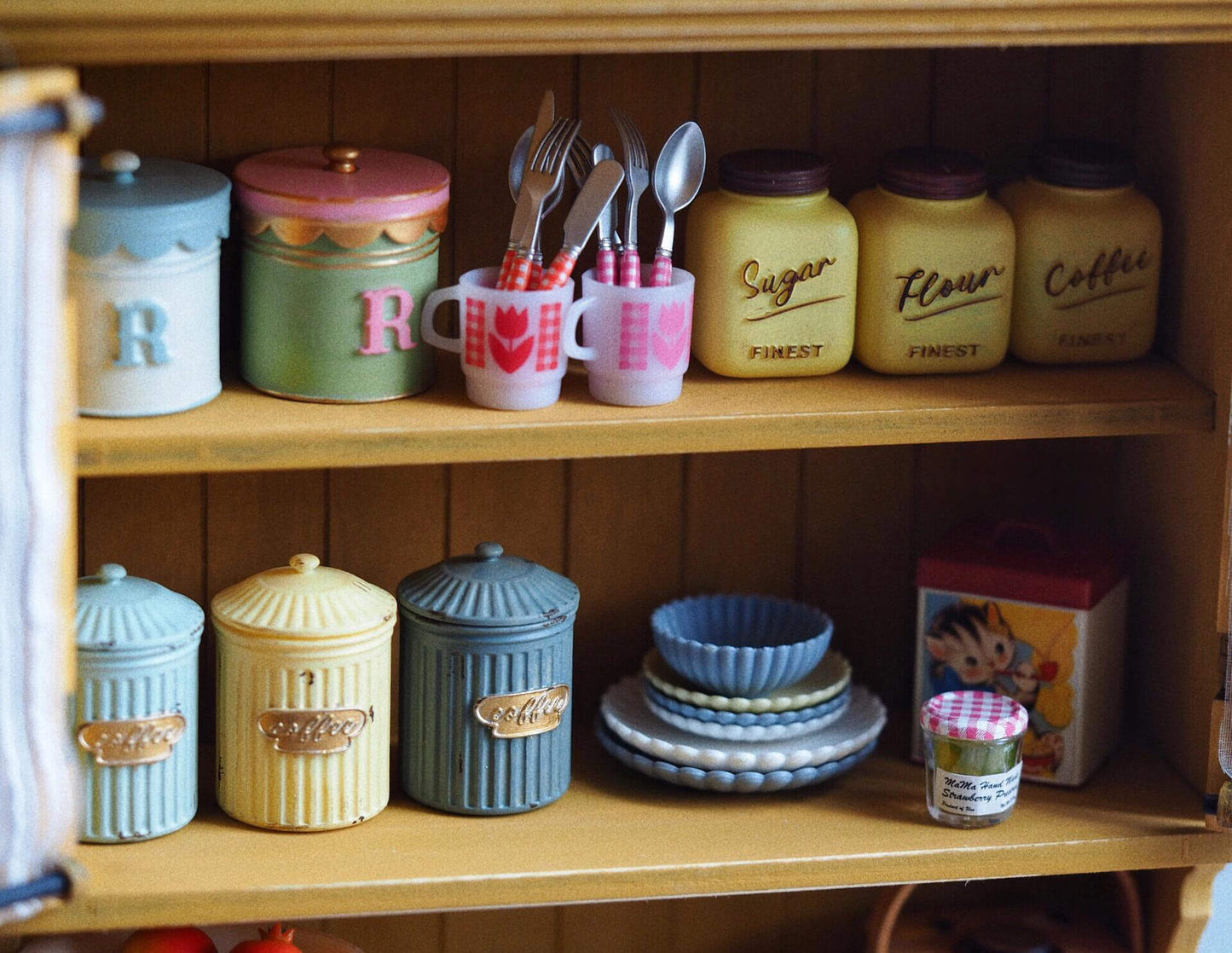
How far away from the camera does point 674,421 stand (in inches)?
46.2

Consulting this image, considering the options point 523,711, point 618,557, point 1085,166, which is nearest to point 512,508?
point 618,557

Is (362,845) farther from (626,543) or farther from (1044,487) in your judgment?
(1044,487)

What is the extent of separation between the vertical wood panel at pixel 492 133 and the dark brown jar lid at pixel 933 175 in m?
0.25

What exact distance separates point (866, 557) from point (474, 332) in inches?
18.6

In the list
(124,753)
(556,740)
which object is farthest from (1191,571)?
(124,753)

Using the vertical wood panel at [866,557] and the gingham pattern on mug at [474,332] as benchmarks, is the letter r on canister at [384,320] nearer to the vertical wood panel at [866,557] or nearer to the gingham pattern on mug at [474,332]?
the gingham pattern on mug at [474,332]

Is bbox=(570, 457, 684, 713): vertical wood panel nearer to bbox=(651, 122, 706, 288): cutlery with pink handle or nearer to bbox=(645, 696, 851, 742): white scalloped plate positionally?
bbox=(645, 696, 851, 742): white scalloped plate

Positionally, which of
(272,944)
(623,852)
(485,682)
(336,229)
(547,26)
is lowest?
(272,944)

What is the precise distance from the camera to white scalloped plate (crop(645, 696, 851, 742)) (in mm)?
1330

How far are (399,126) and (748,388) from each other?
0.33 meters

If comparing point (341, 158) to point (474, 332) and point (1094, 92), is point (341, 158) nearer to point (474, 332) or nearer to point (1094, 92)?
point (474, 332)

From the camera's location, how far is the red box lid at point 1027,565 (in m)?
1.33

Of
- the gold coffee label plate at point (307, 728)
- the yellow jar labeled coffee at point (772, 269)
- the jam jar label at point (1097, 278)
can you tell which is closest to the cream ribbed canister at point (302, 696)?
the gold coffee label plate at point (307, 728)

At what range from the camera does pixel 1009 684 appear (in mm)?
1355
